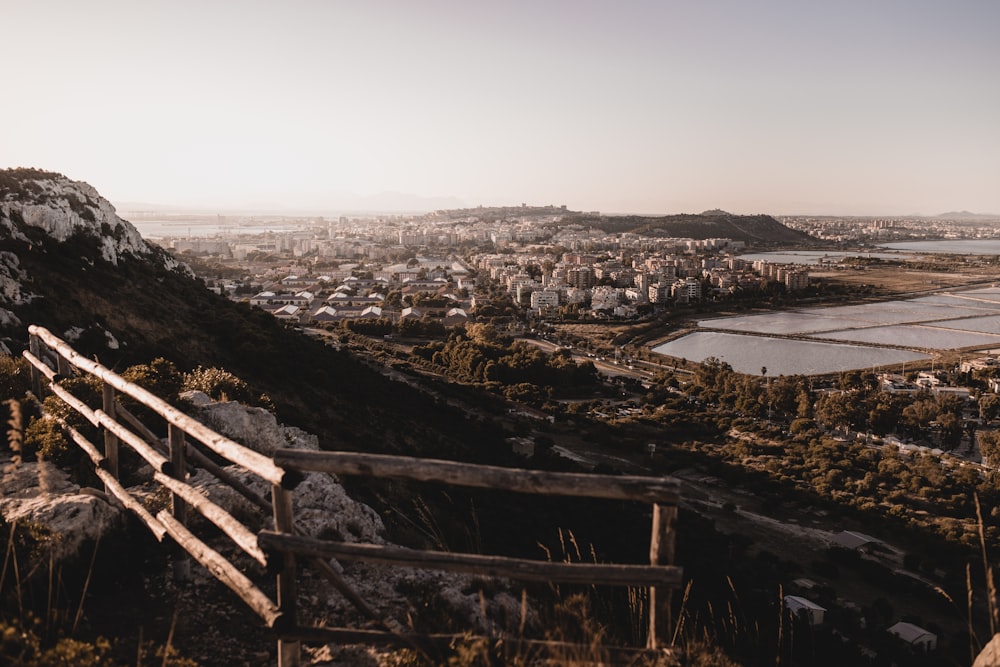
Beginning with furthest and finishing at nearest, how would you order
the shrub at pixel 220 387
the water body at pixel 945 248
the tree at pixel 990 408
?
the water body at pixel 945 248 → the tree at pixel 990 408 → the shrub at pixel 220 387

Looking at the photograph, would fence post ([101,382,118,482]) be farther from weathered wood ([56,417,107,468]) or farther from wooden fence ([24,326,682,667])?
wooden fence ([24,326,682,667])

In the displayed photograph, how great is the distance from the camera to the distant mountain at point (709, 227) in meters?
111

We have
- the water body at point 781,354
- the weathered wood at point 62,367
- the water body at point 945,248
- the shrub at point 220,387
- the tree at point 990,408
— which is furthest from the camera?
the water body at point 945,248

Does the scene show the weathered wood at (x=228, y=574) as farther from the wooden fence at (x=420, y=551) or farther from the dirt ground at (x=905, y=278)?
the dirt ground at (x=905, y=278)

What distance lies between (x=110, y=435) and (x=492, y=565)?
1834mm

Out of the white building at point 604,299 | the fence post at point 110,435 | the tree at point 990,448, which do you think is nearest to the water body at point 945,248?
the white building at point 604,299

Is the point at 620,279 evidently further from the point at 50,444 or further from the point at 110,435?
the point at 110,435

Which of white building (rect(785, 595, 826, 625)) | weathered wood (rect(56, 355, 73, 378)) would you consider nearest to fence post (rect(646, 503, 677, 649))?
weathered wood (rect(56, 355, 73, 378))

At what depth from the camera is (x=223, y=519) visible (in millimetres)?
1835

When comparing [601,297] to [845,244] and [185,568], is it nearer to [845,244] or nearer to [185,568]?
[185,568]

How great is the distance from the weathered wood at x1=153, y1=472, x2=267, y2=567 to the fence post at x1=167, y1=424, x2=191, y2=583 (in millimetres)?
41

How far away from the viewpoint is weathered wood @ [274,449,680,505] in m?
1.52

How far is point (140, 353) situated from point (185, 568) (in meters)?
7.76

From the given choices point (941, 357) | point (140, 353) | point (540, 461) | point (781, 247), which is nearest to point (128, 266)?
point (140, 353)
